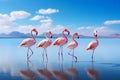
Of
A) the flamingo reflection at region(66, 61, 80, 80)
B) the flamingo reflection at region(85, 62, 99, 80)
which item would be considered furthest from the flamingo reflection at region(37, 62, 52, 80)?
the flamingo reflection at region(85, 62, 99, 80)

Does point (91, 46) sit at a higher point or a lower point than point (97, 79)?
higher

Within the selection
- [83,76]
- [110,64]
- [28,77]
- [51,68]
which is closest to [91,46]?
[110,64]

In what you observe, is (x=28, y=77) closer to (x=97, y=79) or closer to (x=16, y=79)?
(x=16, y=79)

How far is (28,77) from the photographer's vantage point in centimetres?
626

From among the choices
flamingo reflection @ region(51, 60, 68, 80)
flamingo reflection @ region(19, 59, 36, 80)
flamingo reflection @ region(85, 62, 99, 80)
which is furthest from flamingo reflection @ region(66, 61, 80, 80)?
flamingo reflection @ region(19, 59, 36, 80)

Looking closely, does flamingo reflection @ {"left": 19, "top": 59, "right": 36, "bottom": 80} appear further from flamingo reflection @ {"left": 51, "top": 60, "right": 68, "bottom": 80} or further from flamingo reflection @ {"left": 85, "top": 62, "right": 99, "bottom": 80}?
flamingo reflection @ {"left": 85, "top": 62, "right": 99, "bottom": 80}

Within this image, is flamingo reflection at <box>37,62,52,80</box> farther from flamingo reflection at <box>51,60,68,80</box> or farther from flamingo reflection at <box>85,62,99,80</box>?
flamingo reflection at <box>85,62,99,80</box>

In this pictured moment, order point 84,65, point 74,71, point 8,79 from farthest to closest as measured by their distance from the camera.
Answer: point 84,65 → point 74,71 → point 8,79

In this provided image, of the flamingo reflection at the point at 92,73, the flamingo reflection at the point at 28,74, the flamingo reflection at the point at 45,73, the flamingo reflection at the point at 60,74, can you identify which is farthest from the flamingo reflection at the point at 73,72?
the flamingo reflection at the point at 28,74

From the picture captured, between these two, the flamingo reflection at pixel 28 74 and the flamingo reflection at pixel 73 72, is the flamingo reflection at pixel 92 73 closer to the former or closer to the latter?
the flamingo reflection at pixel 73 72

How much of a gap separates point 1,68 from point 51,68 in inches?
58.7

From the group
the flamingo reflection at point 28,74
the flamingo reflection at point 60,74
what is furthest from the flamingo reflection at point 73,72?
the flamingo reflection at point 28,74

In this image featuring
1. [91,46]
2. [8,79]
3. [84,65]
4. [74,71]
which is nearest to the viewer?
[8,79]

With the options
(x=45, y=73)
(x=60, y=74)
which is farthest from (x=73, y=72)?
(x=45, y=73)
